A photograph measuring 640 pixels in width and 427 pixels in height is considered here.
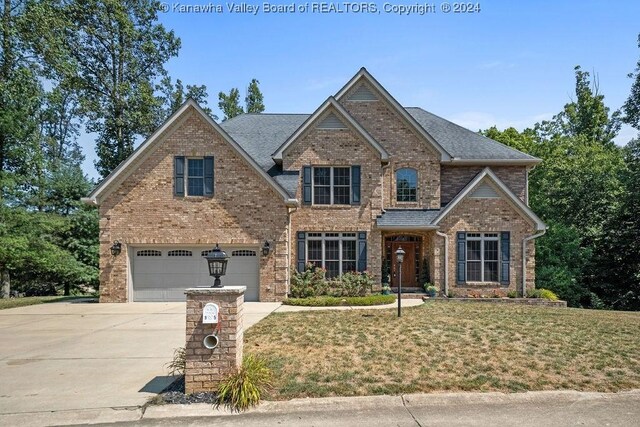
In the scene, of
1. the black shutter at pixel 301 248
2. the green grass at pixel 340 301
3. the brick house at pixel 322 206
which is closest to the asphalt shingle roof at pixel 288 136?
the brick house at pixel 322 206

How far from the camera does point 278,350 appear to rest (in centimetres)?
786

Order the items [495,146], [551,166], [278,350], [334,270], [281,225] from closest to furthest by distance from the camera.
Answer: [278,350]
[281,225]
[334,270]
[495,146]
[551,166]

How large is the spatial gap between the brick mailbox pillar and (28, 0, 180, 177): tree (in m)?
27.4

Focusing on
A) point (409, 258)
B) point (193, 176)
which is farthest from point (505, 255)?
point (193, 176)

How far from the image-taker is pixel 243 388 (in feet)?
17.9

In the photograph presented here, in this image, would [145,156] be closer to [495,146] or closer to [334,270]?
[334,270]

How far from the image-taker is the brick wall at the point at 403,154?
18.7 metres

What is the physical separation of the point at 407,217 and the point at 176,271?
1043cm

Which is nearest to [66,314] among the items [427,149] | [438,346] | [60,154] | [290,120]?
[438,346]

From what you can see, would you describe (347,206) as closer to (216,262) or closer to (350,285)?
(350,285)

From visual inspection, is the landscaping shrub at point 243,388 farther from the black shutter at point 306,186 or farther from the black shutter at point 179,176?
the black shutter at point 306,186

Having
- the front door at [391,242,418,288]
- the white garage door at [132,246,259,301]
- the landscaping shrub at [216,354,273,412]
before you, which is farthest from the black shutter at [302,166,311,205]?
the landscaping shrub at [216,354,273,412]

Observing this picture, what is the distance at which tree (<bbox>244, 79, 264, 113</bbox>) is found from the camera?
41.4 metres

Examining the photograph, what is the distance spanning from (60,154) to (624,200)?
4651cm
